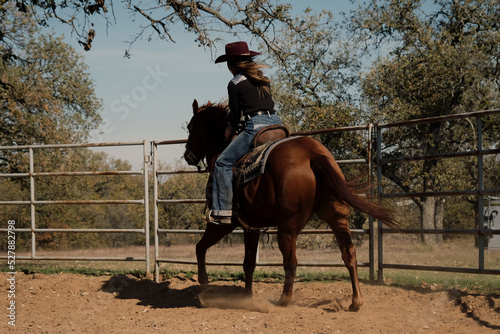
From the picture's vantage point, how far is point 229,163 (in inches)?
203

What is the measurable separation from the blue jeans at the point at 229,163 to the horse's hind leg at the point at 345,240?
→ 0.97m

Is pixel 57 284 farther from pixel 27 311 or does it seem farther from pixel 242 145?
pixel 242 145

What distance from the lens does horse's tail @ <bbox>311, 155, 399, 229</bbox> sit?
4.52 metres

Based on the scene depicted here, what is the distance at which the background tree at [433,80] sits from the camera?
19594 millimetres

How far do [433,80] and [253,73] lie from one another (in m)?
16.2

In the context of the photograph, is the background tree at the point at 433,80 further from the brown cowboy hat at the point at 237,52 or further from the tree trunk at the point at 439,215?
the brown cowboy hat at the point at 237,52

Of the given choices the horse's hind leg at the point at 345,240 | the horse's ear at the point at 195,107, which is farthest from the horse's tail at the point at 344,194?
the horse's ear at the point at 195,107

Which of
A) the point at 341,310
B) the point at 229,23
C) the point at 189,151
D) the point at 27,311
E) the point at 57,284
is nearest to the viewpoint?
the point at 341,310

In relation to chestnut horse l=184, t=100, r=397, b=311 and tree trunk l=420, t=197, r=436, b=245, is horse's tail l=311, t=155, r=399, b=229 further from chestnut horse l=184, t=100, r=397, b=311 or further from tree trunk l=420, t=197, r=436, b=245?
tree trunk l=420, t=197, r=436, b=245

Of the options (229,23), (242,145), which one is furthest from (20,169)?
(242,145)

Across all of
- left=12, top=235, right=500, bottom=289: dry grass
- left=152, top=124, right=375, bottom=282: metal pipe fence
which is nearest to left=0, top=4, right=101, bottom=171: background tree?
left=12, top=235, right=500, bottom=289: dry grass

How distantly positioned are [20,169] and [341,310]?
53.2 ft

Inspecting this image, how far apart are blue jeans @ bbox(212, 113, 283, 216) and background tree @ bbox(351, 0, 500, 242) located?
47.7 ft

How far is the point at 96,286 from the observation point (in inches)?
268
